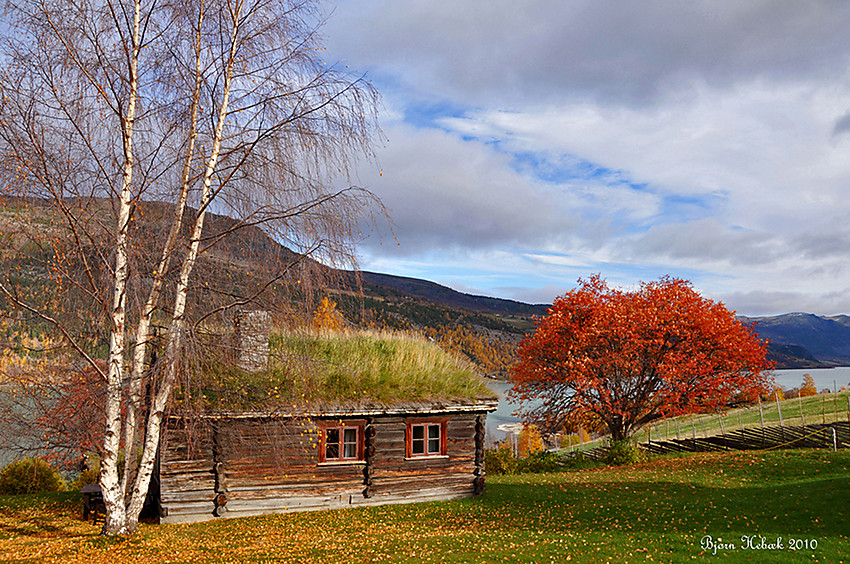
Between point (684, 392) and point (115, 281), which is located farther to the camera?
point (684, 392)

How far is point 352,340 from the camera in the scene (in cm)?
1844

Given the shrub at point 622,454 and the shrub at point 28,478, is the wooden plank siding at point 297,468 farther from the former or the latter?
the shrub at point 622,454

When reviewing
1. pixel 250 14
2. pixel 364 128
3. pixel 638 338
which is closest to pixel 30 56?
pixel 250 14

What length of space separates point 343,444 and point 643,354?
1675 cm

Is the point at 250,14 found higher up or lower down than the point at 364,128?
higher up

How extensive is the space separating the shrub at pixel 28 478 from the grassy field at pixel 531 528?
2.20m

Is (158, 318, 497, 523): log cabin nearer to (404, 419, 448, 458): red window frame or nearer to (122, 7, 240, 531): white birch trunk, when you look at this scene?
(404, 419, 448, 458): red window frame

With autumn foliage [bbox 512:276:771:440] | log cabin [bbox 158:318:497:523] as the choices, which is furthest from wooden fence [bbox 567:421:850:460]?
log cabin [bbox 158:318:497:523]

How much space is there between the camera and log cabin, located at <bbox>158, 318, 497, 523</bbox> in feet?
48.9

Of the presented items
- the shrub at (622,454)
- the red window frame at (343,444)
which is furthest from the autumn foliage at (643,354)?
the red window frame at (343,444)

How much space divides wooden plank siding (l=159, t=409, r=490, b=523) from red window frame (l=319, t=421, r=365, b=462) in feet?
→ 0.50

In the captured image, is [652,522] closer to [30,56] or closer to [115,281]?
[115,281]

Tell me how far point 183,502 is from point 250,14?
1297 cm

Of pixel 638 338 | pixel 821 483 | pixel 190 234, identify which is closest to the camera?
pixel 190 234
